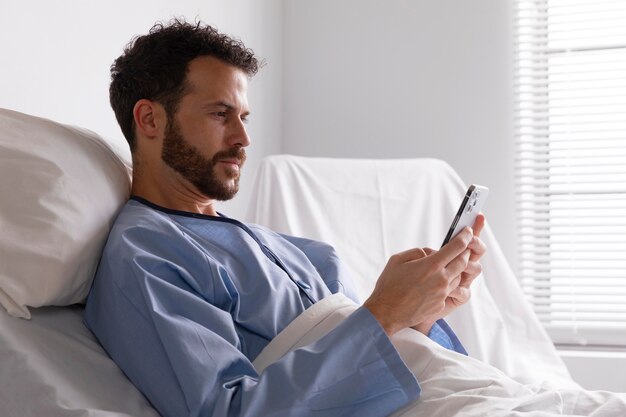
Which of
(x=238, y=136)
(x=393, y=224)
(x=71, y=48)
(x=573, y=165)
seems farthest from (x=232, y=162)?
(x=573, y=165)

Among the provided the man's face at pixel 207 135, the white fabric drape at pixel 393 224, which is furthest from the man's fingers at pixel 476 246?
the white fabric drape at pixel 393 224

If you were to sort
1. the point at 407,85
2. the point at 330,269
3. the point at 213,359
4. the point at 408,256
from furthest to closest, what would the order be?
the point at 407,85
the point at 330,269
the point at 408,256
the point at 213,359

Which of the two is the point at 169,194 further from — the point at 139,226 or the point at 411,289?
the point at 411,289

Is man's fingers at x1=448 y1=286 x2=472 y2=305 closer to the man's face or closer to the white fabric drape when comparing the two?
the man's face

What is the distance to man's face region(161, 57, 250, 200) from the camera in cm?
156

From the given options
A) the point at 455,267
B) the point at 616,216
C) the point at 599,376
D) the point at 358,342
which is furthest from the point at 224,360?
the point at 616,216

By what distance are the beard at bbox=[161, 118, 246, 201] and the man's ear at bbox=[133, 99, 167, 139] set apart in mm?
24

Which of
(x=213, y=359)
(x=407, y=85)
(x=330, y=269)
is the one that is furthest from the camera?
(x=407, y=85)

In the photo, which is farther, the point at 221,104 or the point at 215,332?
the point at 221,104

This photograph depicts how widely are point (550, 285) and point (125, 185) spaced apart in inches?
78.0

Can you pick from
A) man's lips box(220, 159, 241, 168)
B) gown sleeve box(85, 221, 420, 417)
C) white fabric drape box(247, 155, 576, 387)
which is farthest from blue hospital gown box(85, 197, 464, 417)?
white fabric drape box(247, 155, 576, 387)

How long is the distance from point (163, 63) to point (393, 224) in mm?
1111

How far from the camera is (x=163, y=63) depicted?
158cm

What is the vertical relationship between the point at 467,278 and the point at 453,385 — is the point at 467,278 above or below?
above
